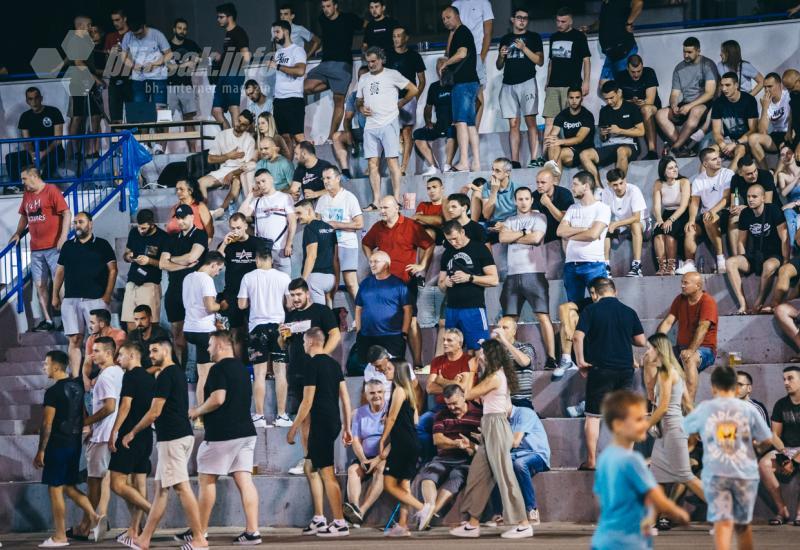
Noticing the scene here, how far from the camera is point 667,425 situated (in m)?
11.5

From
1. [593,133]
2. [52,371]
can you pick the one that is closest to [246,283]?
[52,371]

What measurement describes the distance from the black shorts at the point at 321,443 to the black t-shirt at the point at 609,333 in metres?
2.64

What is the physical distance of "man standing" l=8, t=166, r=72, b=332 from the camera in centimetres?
1570

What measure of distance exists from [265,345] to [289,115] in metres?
5.14

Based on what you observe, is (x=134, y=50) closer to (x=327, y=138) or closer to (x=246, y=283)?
(x=327, y=138)

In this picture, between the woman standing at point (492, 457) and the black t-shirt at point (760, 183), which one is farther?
the black t-shirt at point (760, 183)

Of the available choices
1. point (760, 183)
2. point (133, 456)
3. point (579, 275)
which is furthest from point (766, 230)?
point (133, 456)

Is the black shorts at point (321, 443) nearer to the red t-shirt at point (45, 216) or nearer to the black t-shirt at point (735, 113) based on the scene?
the red t-shirt at point (45, 216)

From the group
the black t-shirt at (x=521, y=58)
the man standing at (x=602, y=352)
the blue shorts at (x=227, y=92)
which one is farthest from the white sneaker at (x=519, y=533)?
the blue shorts at (x=227, y=92)

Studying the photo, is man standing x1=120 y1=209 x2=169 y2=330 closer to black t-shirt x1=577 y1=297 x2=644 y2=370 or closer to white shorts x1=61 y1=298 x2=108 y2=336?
white shorts x1=61 y1=298 x2=108 y2=336

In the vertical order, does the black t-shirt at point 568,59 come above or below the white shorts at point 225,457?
above

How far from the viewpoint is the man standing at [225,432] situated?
441 inches

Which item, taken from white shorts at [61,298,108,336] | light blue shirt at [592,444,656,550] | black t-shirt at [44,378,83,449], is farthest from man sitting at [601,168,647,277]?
light blue shirt at [592,444,656,550]

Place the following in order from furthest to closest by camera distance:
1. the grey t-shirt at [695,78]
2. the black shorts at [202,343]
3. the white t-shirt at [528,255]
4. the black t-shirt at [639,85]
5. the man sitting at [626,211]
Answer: the black t-shirt at [639,85]
the grey t-shirt at [695,78]
the man sitting at [626,211]
the white t-shirt at [528,255]
the black shorts at [202,343]
